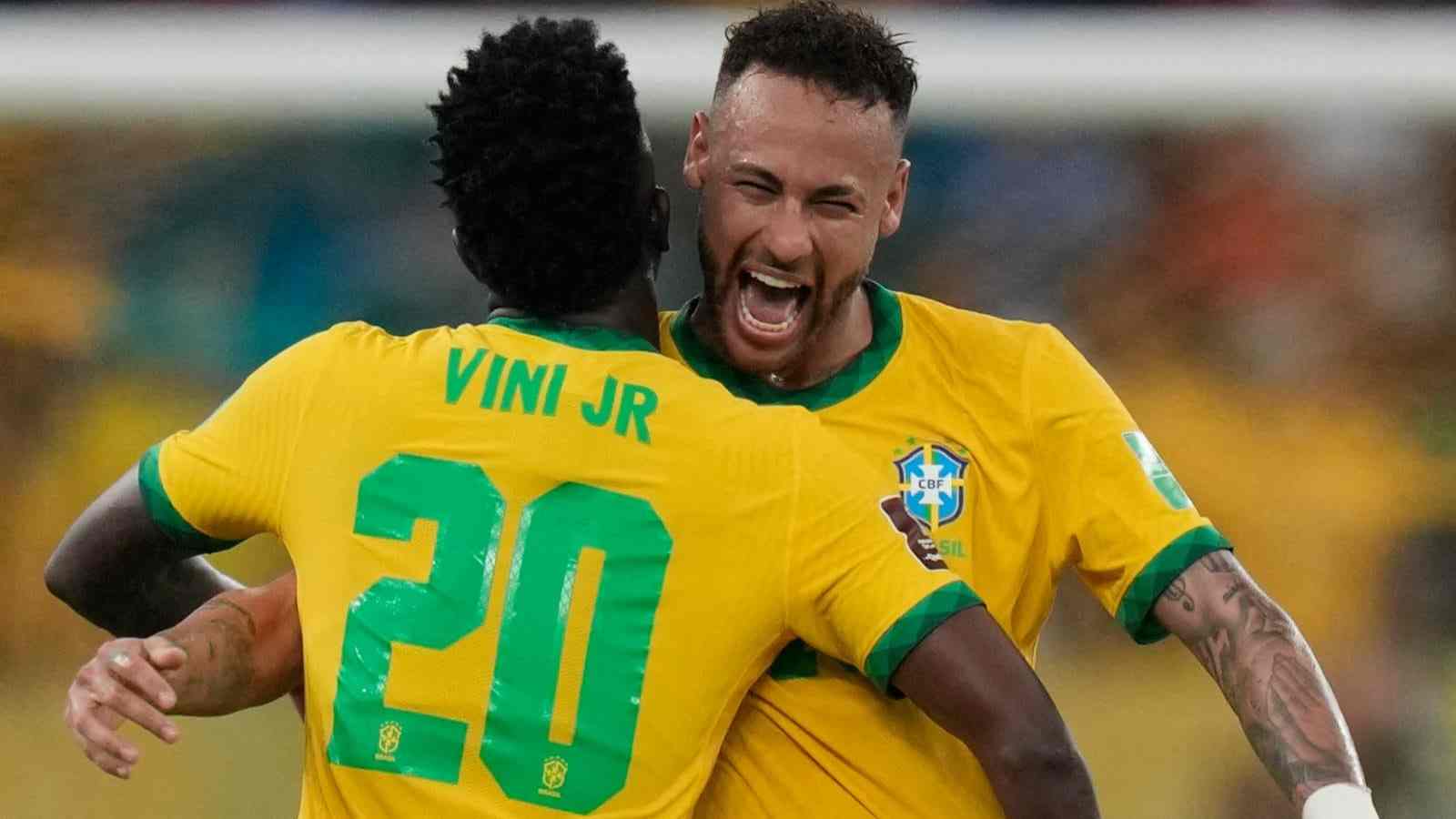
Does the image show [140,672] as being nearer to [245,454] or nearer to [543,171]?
[245,454]

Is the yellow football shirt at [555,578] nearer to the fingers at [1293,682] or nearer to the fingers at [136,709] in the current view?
the fingers at [136,709]

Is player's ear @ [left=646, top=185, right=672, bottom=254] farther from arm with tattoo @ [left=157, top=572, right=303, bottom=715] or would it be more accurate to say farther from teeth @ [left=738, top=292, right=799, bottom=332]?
arm with tattoo @ [left=157, top=572, right=303, bottom=715]

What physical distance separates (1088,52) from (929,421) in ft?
14.2

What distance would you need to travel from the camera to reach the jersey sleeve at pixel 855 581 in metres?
2.14

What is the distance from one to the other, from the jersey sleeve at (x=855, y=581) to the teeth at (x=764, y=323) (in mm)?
429

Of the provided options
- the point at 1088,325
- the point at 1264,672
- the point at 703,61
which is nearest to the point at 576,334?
the point at 1264,672

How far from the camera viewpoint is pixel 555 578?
2141 mm

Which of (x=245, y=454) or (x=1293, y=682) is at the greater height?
(x=245, y=454)

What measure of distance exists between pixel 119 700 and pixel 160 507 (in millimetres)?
309

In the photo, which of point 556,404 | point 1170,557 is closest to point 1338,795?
point 1170,557

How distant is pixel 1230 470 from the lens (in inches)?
263

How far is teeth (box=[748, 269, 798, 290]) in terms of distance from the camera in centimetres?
263

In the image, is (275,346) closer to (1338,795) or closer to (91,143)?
(91,143)

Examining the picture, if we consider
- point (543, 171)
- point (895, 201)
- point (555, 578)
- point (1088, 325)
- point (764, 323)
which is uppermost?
point (543, 171)
